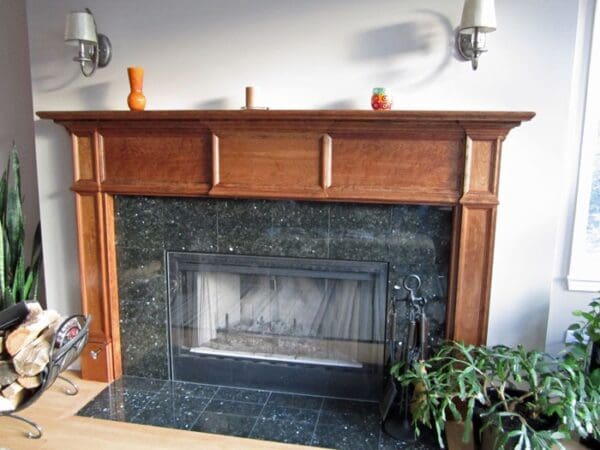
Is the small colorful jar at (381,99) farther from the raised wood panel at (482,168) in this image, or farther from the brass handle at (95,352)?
the brass handle at (95,352)

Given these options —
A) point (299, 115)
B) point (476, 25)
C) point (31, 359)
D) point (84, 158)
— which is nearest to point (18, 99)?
point (84, 158)

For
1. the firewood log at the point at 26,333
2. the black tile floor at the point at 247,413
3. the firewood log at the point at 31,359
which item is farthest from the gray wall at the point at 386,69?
the firewood log at the point at 31,359

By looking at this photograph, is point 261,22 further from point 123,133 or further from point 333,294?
point 333,294

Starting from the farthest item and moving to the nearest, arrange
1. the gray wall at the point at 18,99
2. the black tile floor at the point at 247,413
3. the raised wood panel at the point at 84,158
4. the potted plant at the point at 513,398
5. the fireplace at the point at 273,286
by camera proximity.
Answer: the gray wall at the point at 18,99 < the raised wood panel at the point at 84,158 < the fireplace at the point at 273,286 < the black tile floor at the point at 247,413 < the potted plant at the point at 513,398

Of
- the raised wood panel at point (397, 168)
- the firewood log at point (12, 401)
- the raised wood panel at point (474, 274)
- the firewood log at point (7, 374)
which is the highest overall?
the raised wood panel at point (397, 168)

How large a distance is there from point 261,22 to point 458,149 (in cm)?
103

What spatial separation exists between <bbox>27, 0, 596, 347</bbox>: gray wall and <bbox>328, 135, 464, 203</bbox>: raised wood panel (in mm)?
189

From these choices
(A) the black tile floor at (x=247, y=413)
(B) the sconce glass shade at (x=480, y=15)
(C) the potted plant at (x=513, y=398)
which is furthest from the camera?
(A) the black tile floor at (x=247, y=413)

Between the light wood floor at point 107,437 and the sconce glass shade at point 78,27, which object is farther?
the sconce glass shade at point 78,27

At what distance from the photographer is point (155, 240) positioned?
231 cm

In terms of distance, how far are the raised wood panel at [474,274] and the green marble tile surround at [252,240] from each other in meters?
0.09

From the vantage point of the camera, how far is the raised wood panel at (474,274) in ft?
6.31

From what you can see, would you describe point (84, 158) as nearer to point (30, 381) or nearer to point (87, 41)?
point (87, 41)

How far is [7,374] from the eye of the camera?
176 cm
